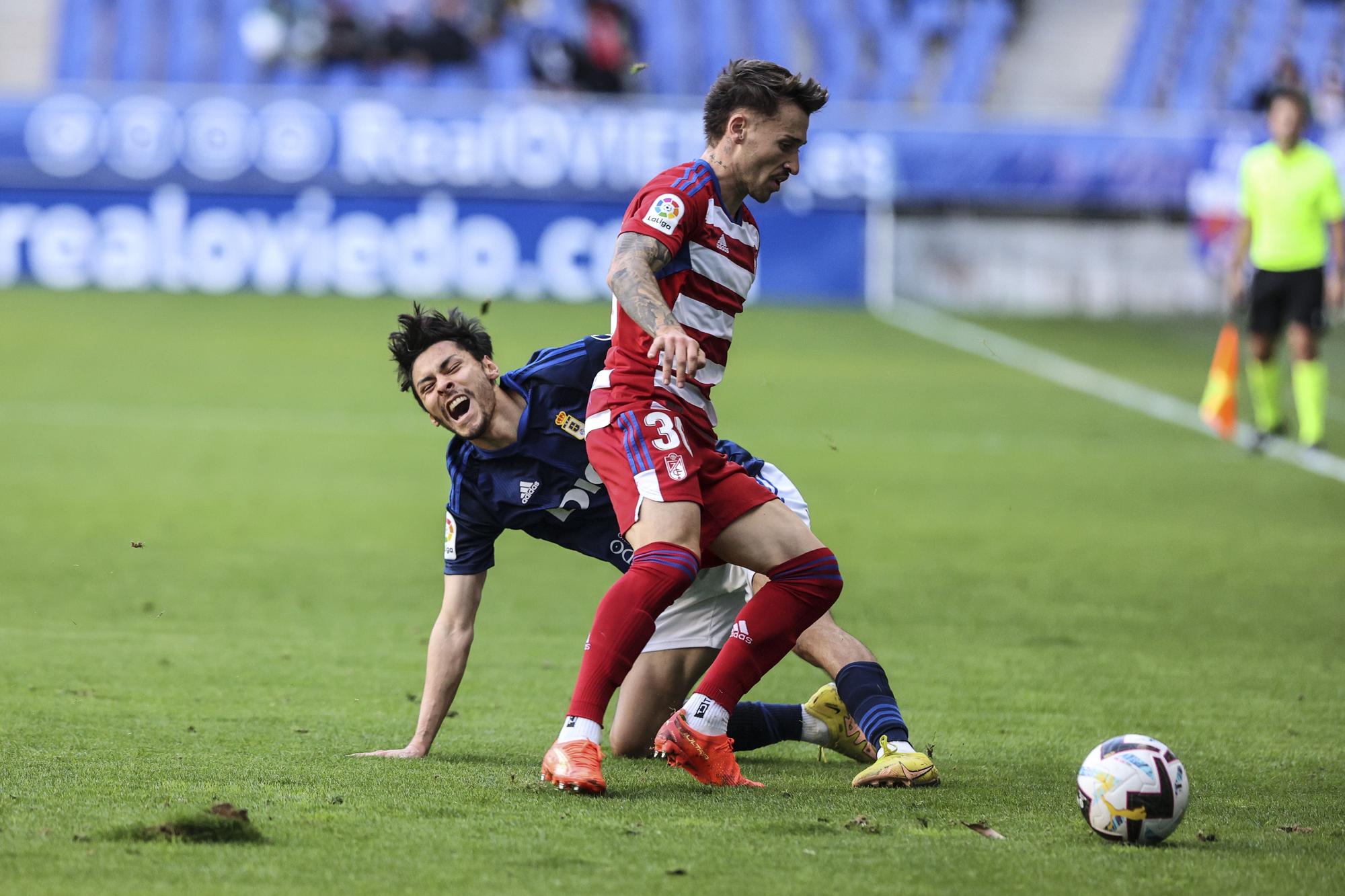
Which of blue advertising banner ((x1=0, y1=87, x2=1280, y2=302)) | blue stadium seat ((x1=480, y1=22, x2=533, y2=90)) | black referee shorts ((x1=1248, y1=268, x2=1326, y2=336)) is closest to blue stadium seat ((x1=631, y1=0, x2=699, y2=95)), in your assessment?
blue stadium seat ((x1=480, y1=22, x2=533, y2=90))

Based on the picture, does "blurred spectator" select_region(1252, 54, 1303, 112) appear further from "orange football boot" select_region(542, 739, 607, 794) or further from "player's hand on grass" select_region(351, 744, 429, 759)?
"orange football boot" select_region(542, 739, 607, 794)

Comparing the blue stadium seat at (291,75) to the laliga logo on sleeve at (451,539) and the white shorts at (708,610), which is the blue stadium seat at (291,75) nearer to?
the white shorts at (708,610)

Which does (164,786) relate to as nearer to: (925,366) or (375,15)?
(925,366)

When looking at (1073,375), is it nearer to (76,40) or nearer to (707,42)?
(707,42)

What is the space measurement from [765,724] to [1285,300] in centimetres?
872

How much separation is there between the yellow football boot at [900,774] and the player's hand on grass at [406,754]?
114 centimetres

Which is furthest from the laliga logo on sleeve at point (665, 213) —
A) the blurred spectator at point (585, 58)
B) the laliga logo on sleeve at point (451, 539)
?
the blurred spectator at point (585, 58)

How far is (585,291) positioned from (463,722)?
16.4m

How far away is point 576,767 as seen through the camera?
4059 millimetres

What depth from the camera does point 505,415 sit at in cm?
470

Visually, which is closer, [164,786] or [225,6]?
[164,786]

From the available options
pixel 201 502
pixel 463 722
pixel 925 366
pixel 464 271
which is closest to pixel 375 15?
pixel 464 271

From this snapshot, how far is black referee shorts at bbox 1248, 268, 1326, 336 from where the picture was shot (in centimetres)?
1217

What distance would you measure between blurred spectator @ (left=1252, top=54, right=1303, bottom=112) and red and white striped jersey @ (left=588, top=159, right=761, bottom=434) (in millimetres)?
21254
